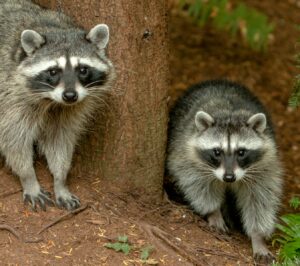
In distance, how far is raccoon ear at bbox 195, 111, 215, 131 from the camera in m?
5.94

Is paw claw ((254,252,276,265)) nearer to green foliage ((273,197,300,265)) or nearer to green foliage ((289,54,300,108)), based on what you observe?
green foliage ((273,197,300,265))

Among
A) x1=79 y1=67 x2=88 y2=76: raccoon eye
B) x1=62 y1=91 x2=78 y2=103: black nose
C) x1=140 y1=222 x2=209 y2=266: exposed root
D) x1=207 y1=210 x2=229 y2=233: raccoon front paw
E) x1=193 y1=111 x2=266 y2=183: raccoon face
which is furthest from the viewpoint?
x1=207 y1=210 x2=229 y2=233: raccoon front paw

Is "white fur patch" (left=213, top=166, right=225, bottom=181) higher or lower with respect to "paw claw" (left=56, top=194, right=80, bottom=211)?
higher

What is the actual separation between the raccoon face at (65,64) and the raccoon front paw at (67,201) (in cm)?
87

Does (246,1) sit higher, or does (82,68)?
(246,1)

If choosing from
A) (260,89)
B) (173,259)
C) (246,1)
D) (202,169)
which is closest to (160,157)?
(202,169)

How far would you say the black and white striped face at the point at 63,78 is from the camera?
4945 millimetres

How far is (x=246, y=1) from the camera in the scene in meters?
10.6

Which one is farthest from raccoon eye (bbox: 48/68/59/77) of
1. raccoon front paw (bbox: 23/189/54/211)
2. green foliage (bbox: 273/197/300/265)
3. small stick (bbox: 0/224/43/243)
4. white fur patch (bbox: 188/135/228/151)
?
green foliage (bbox: 273/197/300/265)

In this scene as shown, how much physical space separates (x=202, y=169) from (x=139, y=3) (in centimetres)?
163

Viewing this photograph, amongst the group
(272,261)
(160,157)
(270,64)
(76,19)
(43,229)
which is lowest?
(272,261)

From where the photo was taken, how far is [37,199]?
541cm

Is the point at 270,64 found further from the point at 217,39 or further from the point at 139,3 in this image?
the point at 139,3

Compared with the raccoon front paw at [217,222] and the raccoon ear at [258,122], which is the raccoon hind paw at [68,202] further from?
the raccoon ear at [258,122]
